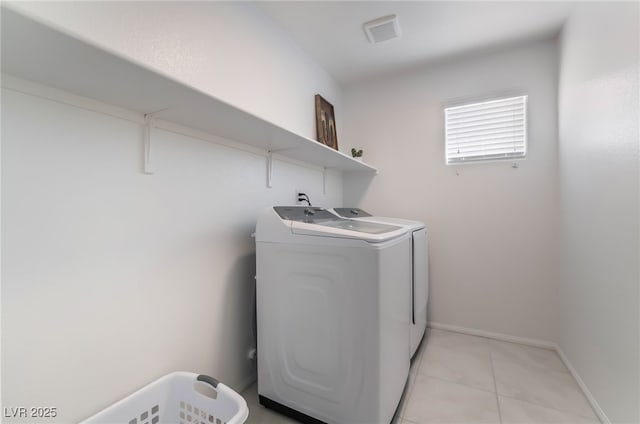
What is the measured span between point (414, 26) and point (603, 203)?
1637 millimetres

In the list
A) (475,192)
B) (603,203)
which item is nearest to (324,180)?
(475,192)

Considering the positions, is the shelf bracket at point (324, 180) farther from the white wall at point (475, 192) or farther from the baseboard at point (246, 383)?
the baseboard at point (246, 383)

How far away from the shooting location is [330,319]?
51.3 inches

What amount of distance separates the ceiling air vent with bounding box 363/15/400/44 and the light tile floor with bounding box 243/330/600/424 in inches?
96.4

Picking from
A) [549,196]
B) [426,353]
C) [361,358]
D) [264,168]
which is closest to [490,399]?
[426,353]

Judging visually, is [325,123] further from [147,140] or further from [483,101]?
[147,140]

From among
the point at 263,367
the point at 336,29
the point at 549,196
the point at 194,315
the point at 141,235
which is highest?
the point at 336,29

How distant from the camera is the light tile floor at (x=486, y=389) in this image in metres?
1.47

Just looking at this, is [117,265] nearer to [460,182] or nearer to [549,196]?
[460,182]

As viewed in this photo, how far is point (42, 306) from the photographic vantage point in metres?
0.90

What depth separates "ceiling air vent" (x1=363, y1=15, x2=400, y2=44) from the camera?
74.8 inches

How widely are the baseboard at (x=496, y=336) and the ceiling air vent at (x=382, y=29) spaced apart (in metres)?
2.52

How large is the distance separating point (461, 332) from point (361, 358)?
67.6 inches

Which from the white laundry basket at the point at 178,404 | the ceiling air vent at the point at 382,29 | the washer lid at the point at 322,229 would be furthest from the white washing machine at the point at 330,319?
the ceiling air vent at the point at 382,29
